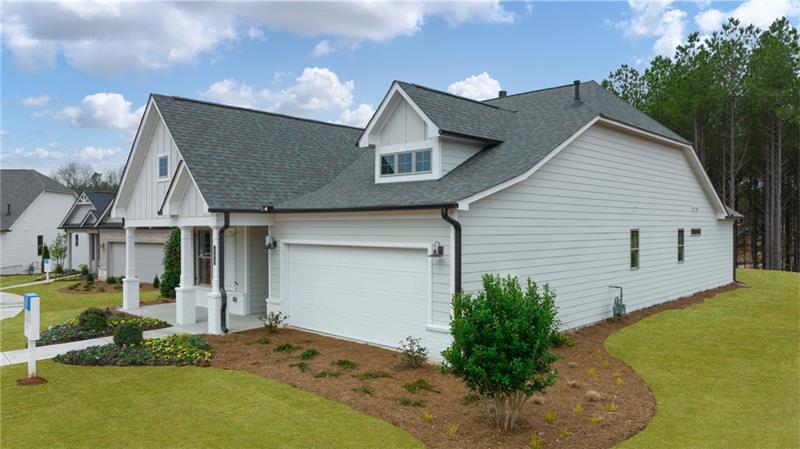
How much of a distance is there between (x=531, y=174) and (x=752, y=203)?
3445 centimetres

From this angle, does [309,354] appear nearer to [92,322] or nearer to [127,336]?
[127,336]

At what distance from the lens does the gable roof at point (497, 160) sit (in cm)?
1103

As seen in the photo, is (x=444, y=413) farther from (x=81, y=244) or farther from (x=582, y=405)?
(x=81, y=244)

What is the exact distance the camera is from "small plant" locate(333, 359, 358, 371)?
998 cm

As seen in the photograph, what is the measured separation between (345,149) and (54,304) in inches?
481

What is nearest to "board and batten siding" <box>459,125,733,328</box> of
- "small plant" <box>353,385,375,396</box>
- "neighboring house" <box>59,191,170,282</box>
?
Answer: "small plant" <box>353,385,375,396</box>

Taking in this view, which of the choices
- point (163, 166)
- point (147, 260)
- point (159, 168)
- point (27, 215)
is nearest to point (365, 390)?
point (163, 166)

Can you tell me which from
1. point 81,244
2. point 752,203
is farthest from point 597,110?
point 81,244

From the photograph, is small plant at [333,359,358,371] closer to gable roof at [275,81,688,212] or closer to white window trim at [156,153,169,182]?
gable roof at [275,81,688,212]

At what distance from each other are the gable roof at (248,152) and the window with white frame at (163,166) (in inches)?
63.6

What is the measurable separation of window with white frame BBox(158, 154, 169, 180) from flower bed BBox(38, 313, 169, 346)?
4436 millimetres

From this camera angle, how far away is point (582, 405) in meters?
7.85

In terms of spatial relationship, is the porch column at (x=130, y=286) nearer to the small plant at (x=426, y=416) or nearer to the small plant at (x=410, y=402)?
the small plant at (x=410, y=402)

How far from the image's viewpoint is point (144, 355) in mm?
10586
